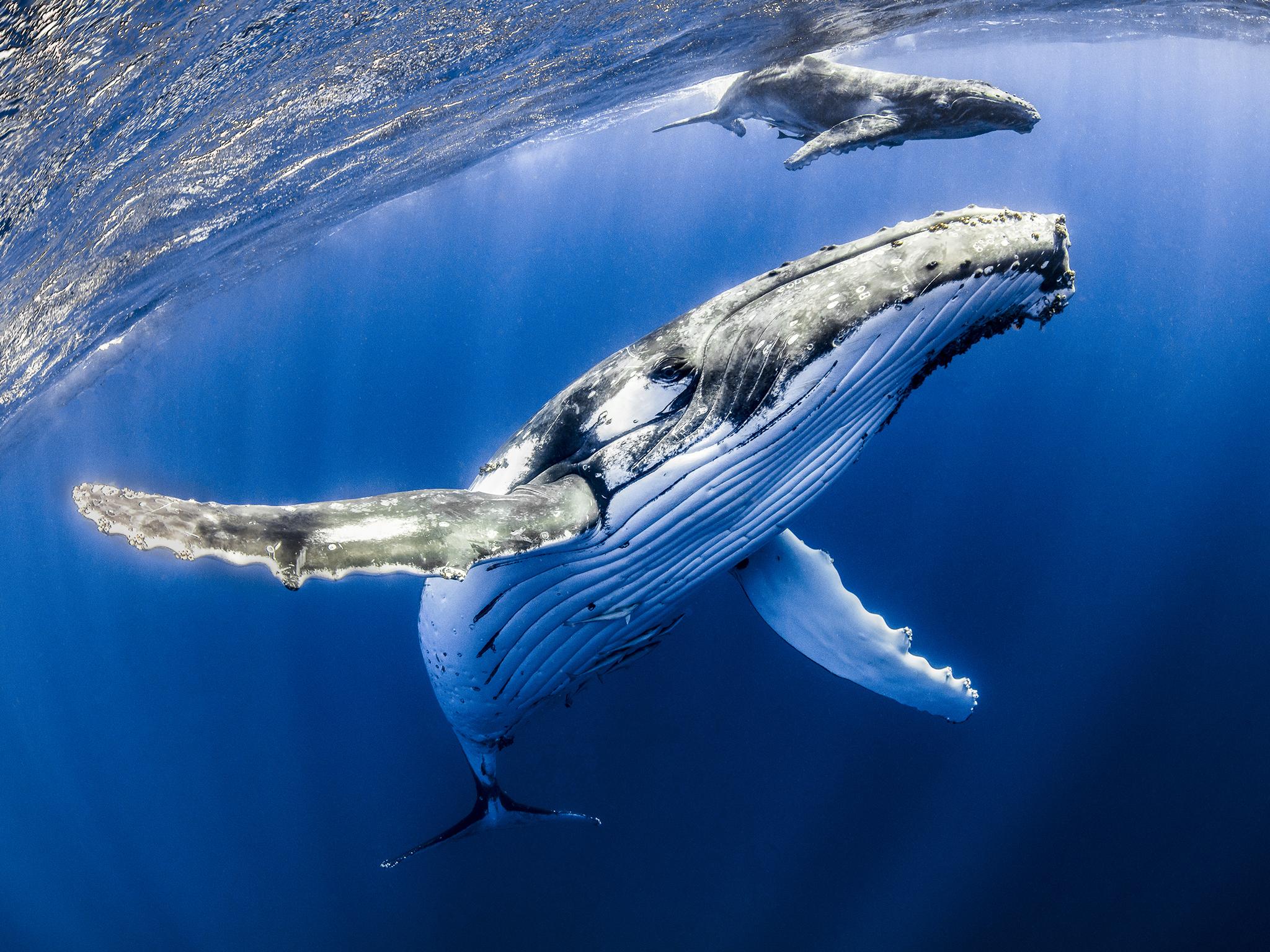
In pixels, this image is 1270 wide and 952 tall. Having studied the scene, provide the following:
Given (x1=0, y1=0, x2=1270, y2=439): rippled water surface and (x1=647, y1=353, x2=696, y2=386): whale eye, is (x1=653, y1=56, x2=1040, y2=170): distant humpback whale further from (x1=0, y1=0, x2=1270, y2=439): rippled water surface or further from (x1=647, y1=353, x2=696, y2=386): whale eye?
(x1=647, y1=353, x2=696, y2=386): whale eye

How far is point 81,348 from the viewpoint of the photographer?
1562 cm

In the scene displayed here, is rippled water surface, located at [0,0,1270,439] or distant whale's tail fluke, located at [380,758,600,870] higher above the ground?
rippled water surface, located at [0,0,1270,439]

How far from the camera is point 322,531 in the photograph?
192 cm

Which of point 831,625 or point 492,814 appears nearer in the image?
point 831,625

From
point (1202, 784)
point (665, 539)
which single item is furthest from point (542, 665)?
point (1202, 784)

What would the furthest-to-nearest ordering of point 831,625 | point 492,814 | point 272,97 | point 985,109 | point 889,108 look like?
point 272,97 < point 889,108 < point 985,109 < point 492,814 < point 831,625

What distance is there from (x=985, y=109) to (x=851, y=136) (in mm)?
1395

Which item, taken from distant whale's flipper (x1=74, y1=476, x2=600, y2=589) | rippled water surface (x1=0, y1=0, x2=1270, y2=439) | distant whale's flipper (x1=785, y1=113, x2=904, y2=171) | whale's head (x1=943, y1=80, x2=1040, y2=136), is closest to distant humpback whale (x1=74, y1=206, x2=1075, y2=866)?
distant whale's flipper (x1=74, y1=476, x2=600, y2=589)

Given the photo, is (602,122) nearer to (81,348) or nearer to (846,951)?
(81,348)

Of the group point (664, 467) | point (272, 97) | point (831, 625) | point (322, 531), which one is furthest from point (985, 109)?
point (272, 97)

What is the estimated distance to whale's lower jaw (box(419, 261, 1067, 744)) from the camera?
2938 mm

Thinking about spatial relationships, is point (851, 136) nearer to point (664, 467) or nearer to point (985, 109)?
point (985, 109)

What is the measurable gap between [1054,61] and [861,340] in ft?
76.9

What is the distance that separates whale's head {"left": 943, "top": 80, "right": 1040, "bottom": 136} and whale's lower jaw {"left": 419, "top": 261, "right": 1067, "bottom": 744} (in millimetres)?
4887
